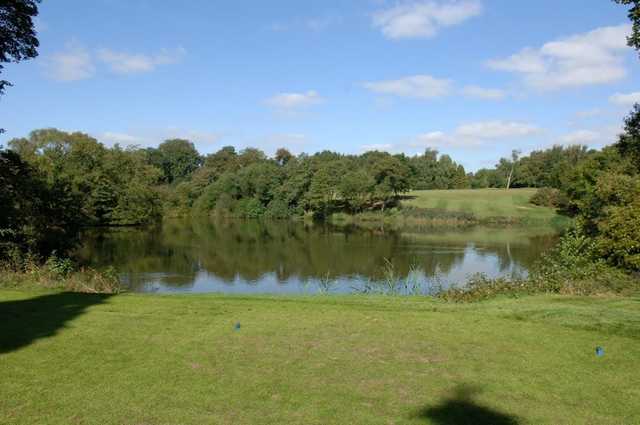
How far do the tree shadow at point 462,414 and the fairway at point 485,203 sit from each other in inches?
2795

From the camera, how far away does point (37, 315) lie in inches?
384

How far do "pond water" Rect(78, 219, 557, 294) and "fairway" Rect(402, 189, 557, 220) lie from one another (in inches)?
700

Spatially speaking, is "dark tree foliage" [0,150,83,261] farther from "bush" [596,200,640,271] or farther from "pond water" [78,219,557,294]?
"bush" [596,200,640,271]

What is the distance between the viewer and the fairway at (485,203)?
73600mm

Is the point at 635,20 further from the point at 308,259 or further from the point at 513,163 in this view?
the point at 513,163

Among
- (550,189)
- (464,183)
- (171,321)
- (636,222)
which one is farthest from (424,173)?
(171,321)

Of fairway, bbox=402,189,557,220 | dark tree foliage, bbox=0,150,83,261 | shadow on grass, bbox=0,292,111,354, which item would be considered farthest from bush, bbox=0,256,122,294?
fairway, bbox=402,189,557,220

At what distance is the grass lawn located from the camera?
538 centimetres

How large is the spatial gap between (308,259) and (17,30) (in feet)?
74.6

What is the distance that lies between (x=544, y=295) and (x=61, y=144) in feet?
200

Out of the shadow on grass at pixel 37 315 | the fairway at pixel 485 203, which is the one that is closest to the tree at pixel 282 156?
the fairway at pixel 485 203

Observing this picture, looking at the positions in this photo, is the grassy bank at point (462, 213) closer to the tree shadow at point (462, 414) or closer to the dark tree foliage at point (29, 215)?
the dark tree foliage at point (29, 215)

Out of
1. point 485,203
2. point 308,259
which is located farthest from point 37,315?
point 485,203

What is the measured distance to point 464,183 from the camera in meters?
117
